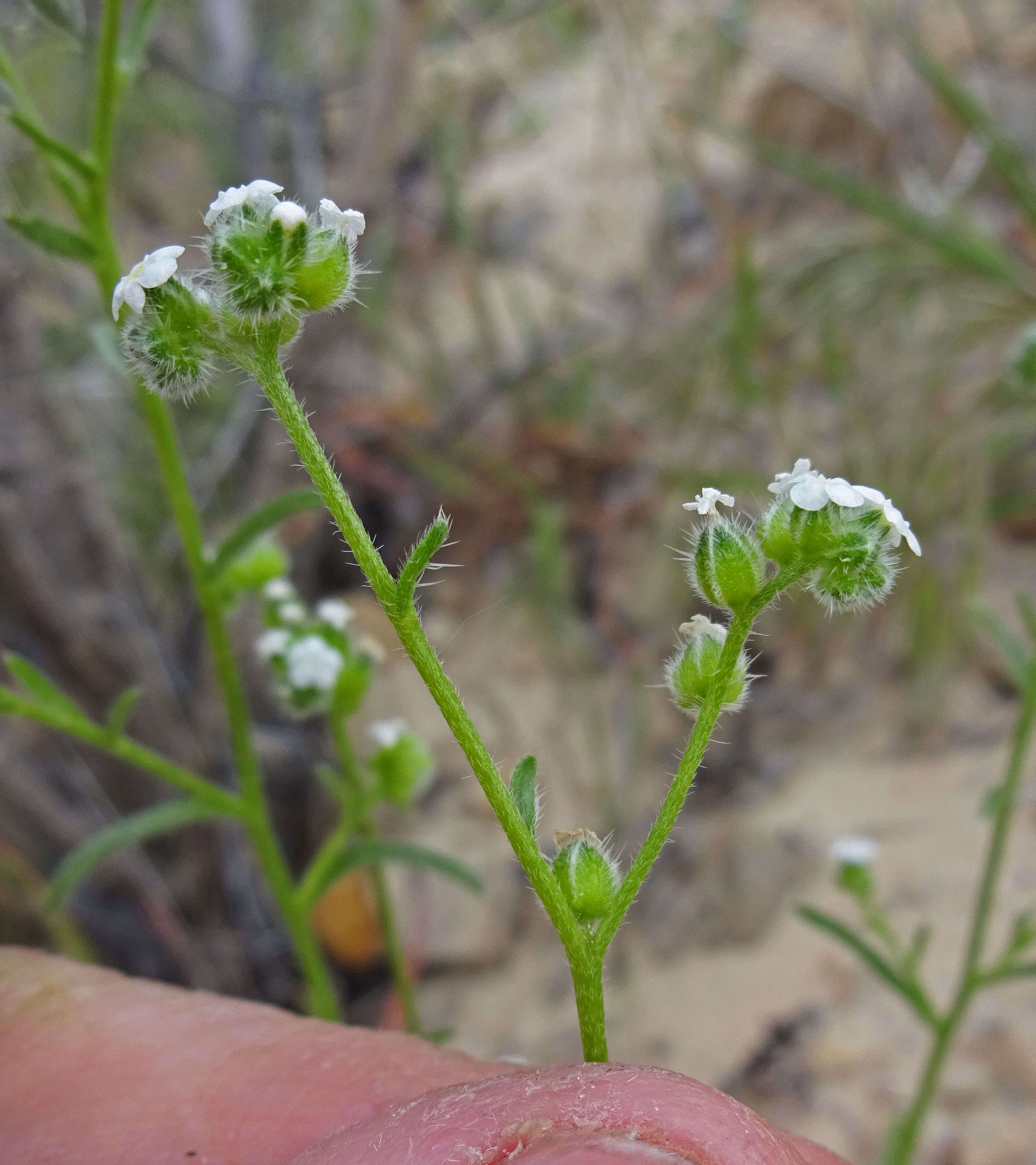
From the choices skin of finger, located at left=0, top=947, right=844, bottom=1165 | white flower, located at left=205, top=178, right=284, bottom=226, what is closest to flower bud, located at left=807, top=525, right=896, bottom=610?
skin of finger, located at left=0, top=947, right=844, bottom=1165

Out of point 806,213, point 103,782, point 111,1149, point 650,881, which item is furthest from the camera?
point 806,213

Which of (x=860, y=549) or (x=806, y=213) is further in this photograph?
(x=806, y=213)

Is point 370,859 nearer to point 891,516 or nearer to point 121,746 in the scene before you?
point 121,746

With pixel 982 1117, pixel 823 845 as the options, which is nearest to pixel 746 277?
pixel 823 845

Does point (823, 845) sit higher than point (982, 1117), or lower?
higher

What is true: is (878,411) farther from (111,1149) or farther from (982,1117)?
(111,1149)

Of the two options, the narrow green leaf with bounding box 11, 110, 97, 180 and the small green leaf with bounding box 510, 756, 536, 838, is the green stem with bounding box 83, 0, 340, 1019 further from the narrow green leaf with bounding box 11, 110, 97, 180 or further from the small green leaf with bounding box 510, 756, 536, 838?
the small green leaf with bounding box 510, 756, 536, 838

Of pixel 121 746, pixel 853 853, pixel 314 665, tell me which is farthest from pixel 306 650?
pixel 853 853
